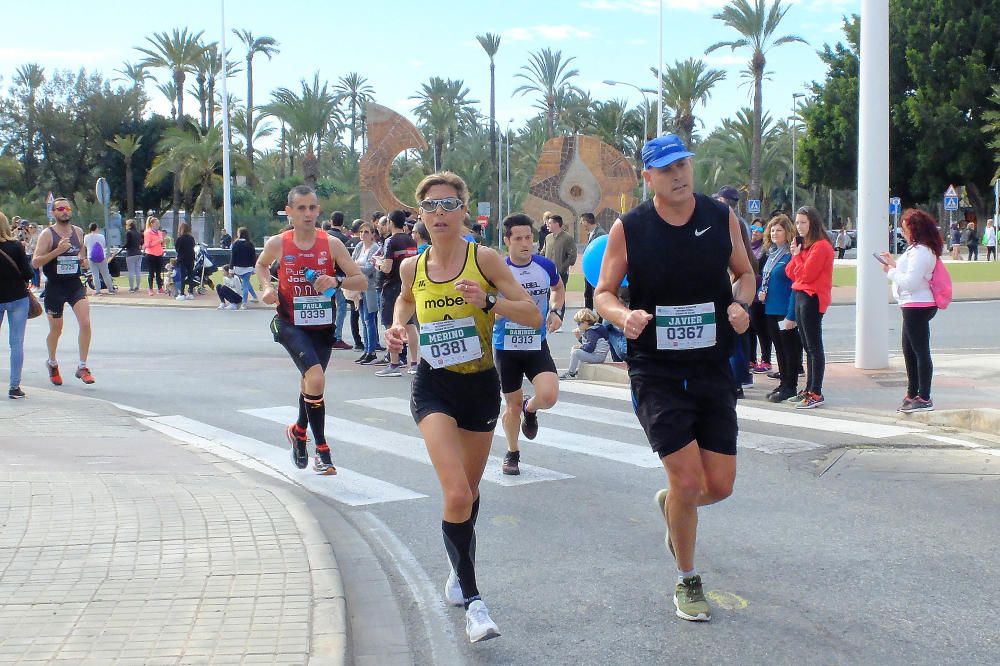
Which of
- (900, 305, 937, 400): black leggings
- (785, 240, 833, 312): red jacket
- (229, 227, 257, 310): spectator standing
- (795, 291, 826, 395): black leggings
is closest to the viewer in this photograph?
(900, 305, 937, 400): black leggings

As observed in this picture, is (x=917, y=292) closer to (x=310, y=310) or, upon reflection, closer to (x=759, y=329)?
(x=759, y=329)

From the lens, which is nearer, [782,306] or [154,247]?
[782,306]

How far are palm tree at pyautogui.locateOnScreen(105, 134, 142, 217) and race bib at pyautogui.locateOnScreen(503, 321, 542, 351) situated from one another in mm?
59405

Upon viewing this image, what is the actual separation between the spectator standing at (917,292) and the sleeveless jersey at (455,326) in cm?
580

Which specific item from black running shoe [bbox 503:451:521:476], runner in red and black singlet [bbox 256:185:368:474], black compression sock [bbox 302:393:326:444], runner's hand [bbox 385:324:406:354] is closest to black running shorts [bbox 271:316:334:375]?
runner in red and black singlet [bbox 256:185:368:474]

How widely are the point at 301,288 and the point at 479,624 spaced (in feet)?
12.6

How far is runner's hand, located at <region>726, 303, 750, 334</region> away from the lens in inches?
181

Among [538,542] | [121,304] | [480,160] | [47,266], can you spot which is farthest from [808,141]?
[538,542]

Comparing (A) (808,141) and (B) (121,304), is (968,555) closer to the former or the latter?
(B) (121,304)

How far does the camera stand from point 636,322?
4473 mm

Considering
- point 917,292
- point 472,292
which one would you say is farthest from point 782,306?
point 472,292

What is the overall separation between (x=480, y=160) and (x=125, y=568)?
67286 millimetres

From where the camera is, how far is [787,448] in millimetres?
8539

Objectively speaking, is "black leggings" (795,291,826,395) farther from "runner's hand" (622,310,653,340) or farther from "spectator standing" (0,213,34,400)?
"spectator standing" (0,213,34,400)
